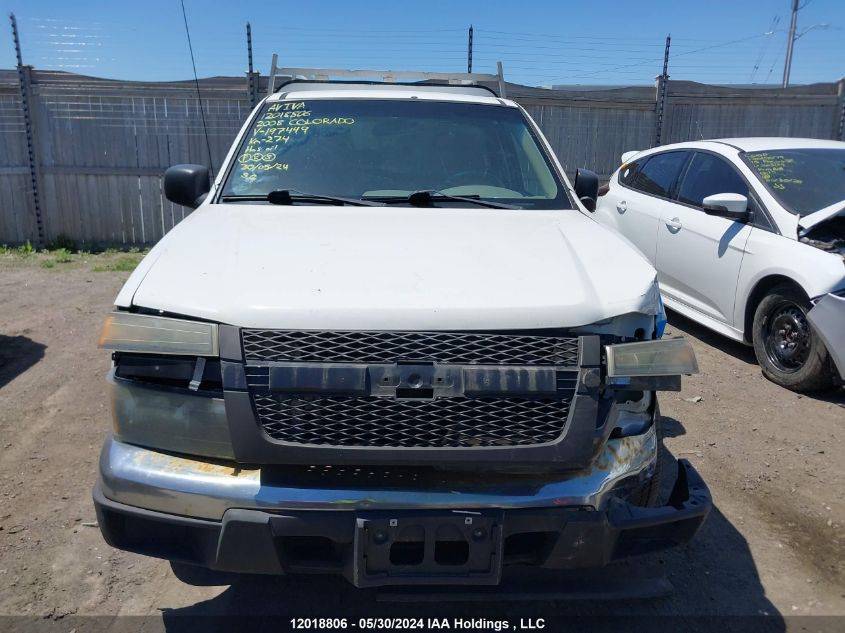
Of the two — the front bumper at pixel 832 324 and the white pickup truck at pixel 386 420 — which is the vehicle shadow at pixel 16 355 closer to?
the white pickup truck at pixel 386 420

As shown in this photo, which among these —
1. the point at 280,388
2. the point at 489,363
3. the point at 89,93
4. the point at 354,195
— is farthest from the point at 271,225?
the point at 89,93

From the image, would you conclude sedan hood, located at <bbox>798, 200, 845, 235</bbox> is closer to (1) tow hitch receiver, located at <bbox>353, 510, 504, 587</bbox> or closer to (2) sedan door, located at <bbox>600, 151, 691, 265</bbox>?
(2) sedan door, located at <bbox>600, 151, 691, 265</bbox>

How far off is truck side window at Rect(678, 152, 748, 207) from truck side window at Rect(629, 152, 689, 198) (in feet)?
0.61

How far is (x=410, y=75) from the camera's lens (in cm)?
539

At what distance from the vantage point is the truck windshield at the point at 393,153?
350 cm

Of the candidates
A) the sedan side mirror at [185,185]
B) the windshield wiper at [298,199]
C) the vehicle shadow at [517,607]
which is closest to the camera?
the vehicle shadow at [517,607]

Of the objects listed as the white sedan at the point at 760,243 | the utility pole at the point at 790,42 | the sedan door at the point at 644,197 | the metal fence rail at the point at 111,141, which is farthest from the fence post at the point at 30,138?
the utility pole at the point at 790,42

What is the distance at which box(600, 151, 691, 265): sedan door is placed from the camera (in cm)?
671

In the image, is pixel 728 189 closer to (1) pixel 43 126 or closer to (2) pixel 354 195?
(2) pixel 354 195

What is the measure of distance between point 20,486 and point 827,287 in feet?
16.6

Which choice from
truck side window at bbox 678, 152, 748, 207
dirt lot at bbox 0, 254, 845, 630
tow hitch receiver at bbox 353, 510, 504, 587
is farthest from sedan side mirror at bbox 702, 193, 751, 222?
tow hitch receiver at bbox 353, 510, 504, 587

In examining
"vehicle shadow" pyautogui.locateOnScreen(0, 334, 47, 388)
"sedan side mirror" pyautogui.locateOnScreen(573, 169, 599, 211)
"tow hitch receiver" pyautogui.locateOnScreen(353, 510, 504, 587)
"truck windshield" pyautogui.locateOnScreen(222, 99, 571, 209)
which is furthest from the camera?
"vehicle shadow" pyautogui.locateOnScreen(0, 334, 47, 388)

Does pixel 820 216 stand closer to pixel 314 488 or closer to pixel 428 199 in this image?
pixel 428 199

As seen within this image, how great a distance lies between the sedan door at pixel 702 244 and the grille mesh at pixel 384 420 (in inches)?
163
